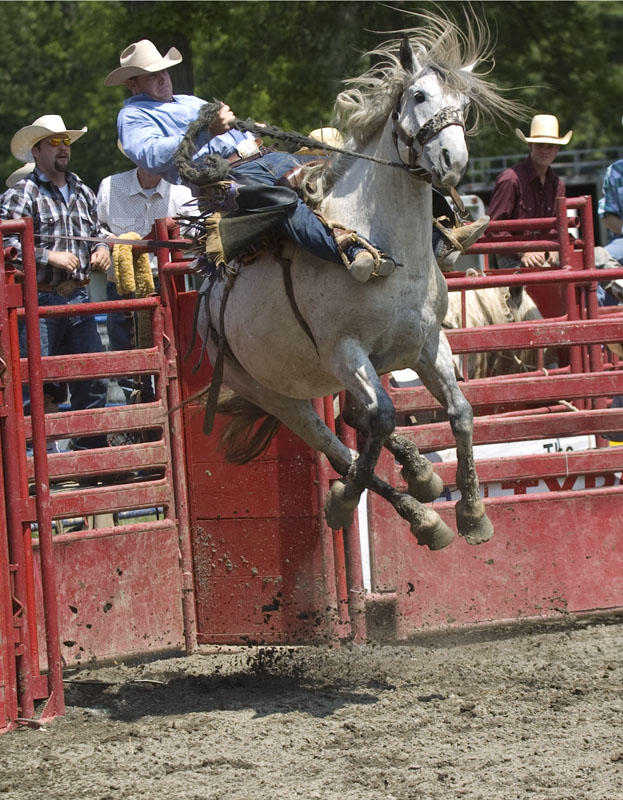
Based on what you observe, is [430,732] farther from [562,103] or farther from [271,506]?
[562,103]

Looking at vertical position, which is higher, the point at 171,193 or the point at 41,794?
the point at 171,193

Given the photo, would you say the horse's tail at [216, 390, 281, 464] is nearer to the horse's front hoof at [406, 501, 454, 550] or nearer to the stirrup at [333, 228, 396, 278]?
the horse's front hoof at [406, 501, 454, 550]

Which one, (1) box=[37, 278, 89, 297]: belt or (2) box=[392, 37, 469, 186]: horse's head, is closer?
(2) box=[392, 37, 469, 186]: horse's head

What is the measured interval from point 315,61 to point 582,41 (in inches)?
136

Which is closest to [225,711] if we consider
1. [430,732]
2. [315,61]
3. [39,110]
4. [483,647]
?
[430,732]

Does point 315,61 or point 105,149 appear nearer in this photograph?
point 315,61

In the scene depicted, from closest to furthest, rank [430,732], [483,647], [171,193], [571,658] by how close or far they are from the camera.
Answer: [430,732], [571,658], [483,647], [171,193]

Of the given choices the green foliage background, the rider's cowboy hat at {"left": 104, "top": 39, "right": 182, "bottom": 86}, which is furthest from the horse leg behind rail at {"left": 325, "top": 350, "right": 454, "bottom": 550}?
the green foliage background

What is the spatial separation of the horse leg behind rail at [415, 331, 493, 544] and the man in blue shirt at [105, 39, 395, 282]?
23.9 inches

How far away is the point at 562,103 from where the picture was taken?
53.6 ft

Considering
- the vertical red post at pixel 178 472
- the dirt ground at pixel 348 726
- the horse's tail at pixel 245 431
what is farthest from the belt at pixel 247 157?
the dirt ground at pixel 348 726

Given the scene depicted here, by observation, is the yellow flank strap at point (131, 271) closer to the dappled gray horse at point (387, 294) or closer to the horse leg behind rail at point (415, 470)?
the dappled gray horse at point (387, 294)

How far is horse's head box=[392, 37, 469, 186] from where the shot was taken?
491 cm

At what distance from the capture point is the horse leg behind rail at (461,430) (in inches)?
221
